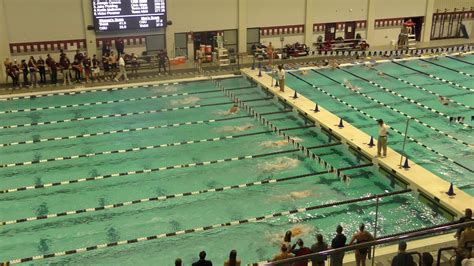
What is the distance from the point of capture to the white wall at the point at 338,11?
2587cm

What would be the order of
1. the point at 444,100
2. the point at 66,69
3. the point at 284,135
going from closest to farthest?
the point at 284,135 → the point at 444,100 → the point at 66,69

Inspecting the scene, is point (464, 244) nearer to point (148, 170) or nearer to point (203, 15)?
point (148, 170)

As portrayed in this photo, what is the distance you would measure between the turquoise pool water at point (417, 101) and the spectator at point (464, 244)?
512 centimetres

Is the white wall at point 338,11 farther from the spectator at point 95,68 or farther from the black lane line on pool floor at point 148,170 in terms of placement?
the black lane line on pool floor at point 148,170

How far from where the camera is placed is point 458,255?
7047 mm

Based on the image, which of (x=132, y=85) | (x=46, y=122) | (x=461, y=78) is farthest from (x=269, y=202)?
(x=461, y=78)

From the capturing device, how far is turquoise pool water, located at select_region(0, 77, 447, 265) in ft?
34.9

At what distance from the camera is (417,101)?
18781mm

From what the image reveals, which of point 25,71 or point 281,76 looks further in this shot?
point 25,71

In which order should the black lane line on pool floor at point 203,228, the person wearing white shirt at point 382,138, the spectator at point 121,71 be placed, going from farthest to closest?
1. the spectator at point 121,71
2. the person wearing white shirt at point 382,138
3. the black lane line on pool floor at point 203,228

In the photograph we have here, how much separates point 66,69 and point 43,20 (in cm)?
232

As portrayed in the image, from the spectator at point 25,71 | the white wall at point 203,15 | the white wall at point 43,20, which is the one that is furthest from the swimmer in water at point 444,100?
the spectator at point 25,71

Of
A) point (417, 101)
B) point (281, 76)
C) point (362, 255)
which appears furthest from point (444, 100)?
point (362, 255)

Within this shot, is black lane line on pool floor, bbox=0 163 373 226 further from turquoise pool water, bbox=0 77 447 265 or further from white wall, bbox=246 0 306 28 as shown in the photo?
white wall, bbox=246 0 306 28
